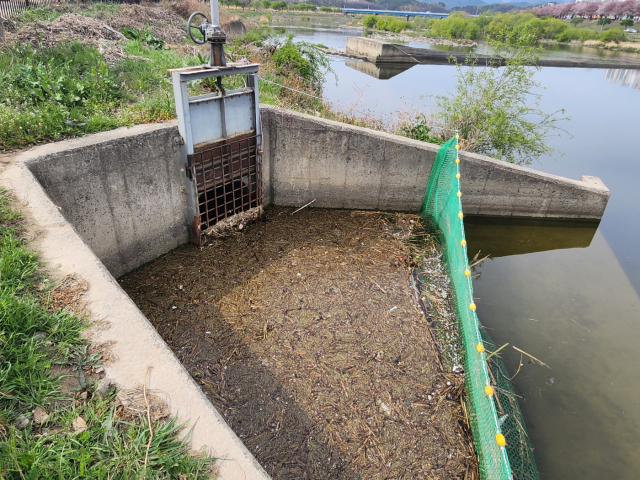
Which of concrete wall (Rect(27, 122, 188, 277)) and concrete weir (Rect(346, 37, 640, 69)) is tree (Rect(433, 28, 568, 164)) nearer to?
concrete wall (Rect(27, 122, 188, 277))

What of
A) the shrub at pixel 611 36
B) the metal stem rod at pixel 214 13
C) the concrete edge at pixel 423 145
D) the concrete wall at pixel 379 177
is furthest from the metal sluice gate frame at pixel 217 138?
the shrub at pixel 611 36

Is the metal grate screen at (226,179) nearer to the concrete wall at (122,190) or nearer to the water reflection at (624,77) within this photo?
the concrete wall at (122,190)

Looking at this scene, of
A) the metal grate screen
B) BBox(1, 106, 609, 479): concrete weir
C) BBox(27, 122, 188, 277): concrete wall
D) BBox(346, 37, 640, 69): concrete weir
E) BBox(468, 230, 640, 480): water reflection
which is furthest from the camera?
BBox(346, 37, 640, 69): concrete weir

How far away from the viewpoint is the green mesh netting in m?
2.93

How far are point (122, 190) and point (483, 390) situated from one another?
4.59 m

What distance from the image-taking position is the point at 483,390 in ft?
10.7

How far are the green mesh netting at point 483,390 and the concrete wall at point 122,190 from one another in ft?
12.6

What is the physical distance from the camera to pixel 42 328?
2367 millimetres

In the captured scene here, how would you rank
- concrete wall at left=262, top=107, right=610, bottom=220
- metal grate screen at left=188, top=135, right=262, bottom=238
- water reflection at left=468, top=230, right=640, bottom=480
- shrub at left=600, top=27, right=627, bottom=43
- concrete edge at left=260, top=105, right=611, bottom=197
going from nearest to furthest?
water reflection at left=468, top=230, right=640, bottom=480 → metal grate screen at left=188, top=135, right=262, bottom=238 → concrete edge at left=260, top=105, right=611, bottom=197 → concrete wall at left=262, top=107, right=610, bottom=220 → shrub at left=600, top=27, right=627, bottom=43

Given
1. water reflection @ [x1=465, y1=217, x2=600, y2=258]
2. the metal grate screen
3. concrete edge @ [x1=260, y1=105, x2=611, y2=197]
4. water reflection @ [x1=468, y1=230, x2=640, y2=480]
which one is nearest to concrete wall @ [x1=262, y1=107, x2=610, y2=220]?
concrete edge @ [x1=260, y1=105, x2=611, y2=197]

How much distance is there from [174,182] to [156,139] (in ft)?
2.08

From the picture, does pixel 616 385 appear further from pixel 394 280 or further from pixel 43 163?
pixel 43 163

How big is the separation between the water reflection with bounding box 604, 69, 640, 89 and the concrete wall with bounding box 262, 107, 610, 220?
15.2 m

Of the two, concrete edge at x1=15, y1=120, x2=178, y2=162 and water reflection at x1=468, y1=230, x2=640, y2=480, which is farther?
concrete edge at x1=15, y1=120, x2=178, y2=162
